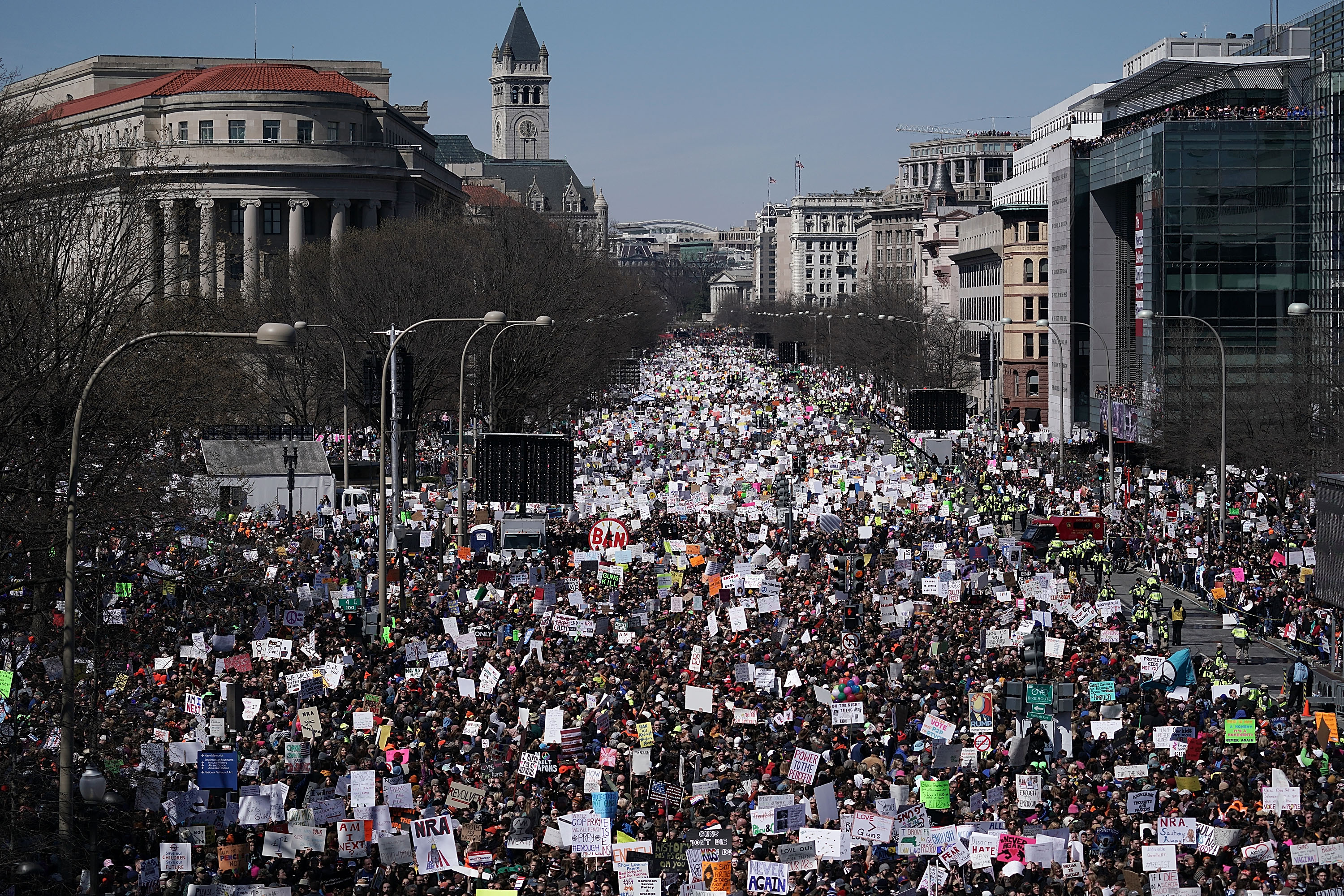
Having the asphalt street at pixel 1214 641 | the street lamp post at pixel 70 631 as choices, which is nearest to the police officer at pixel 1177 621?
the asphalt street at pixel 1214 641

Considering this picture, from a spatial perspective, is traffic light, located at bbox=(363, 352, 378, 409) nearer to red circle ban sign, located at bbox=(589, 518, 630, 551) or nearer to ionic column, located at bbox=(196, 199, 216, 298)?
red circle ban sign, located at bbox=(589, 518, 630, 551)

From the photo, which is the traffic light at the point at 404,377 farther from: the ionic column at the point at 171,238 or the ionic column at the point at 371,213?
the ionic column at the point at 371,213

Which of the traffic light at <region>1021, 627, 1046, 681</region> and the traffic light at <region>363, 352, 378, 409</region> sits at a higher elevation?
the traffic light at <region>363, 352, 378, 409</region>

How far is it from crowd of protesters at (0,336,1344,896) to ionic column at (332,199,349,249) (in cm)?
6491

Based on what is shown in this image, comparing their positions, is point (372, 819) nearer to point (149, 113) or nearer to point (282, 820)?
point (282, 820)

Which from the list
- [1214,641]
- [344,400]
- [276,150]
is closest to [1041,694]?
[1214,641]

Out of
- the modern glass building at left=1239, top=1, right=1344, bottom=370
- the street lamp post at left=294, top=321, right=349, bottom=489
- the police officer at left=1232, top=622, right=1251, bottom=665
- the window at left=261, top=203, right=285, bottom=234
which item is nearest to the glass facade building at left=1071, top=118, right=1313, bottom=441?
the modern glass building at left=1239, top=1, right=1344, bottom=370

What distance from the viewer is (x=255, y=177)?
10431 centimetres

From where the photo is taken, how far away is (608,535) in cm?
3556

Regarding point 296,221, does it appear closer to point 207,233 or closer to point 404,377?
point 207,233

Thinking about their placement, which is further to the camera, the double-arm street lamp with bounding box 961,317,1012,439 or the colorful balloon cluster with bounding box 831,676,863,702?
the double-arm street lamp with bounding box 961,317,1012,439

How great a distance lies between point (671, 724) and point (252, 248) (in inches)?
2898

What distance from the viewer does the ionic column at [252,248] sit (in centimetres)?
7988

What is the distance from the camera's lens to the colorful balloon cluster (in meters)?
22.7
